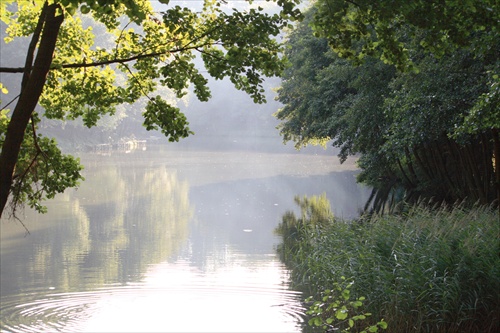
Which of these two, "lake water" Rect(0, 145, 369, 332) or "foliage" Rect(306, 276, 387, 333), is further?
"lake water" Rect(0, 145, 369, 332)

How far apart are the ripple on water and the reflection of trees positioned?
1.02 meters

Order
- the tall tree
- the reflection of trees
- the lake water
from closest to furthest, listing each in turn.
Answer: the tall tree → the lake water → the reflection of trees

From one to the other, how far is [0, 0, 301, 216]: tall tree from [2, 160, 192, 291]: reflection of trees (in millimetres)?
6392

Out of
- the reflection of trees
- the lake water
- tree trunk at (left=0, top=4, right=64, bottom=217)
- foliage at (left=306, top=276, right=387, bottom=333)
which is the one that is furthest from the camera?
the reflection of trees

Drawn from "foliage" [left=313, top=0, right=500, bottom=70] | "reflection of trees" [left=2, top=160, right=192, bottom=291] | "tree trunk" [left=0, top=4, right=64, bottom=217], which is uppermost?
"foliage" [left=313, top=0, right=500, bottom=70]

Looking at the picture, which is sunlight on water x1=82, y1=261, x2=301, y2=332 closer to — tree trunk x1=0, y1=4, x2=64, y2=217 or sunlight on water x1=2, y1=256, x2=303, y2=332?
Result: sunlight on water x1=2, y1=256, x2=303, y2=332

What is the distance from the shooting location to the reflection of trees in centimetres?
1611

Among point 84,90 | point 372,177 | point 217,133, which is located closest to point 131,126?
point 217,133

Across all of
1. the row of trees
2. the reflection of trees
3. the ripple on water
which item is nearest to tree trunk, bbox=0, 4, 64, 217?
the row of trees

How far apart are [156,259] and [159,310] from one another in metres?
4.80

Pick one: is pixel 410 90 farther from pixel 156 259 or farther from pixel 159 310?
pixel 156 259

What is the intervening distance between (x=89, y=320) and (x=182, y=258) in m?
6.31

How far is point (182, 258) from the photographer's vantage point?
18.6 meters

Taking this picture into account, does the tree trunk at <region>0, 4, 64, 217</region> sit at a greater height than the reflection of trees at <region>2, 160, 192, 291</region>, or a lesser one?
greater
